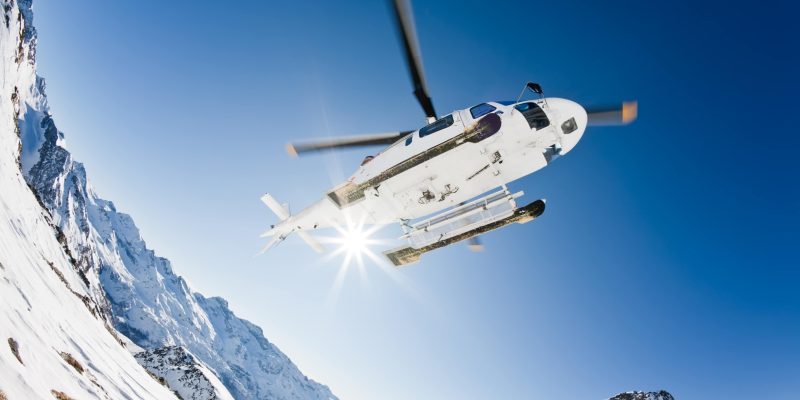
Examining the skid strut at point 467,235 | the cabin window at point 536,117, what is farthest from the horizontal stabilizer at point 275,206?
the cabin window at point 536,117

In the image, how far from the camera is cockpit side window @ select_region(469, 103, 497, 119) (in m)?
13.3

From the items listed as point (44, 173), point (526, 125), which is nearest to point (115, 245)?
point (44, 173)

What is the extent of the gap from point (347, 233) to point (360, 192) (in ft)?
8.54

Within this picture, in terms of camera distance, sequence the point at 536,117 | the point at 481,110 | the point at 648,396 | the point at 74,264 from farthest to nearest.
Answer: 1. the point at 648,396
2. the point at 74,264
3. the point at 481,110
4. the point at 536,117

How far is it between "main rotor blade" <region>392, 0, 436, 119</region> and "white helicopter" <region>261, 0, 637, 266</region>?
0.03 m

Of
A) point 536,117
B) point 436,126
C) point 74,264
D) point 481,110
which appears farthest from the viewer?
point 74,264

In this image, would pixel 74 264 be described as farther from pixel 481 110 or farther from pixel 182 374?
pixel 481 110

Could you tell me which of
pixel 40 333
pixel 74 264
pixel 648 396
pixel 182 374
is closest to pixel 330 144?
pixel 40 333

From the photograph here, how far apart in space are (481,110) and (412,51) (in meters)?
3.31

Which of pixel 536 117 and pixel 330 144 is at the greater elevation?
pixel 536 117

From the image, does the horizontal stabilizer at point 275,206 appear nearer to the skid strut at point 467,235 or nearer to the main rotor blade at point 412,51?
the skid strut at point 467,235

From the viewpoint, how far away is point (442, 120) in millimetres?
13867

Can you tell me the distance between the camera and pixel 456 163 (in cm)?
1373

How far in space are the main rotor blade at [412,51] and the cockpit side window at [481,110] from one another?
137 cm
